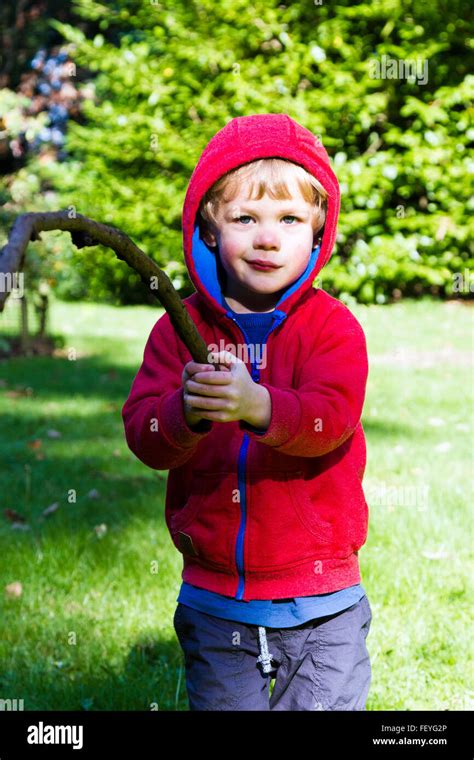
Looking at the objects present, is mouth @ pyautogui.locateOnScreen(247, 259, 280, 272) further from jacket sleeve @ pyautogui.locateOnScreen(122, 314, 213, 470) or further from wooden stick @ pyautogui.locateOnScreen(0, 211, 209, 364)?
wooden stick @ pyautogui.locateOnScreen(0, 211, 209, 364)

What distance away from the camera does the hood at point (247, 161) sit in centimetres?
200

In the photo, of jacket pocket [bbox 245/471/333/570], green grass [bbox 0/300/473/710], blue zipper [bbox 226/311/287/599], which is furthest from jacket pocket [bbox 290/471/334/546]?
green grass [bbox 0/300/473/710]

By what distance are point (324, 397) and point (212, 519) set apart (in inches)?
13.9

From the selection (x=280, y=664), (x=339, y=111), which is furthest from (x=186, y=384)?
(x=339, y=111)

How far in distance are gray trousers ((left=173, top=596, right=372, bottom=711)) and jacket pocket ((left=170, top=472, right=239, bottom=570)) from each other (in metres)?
0.14

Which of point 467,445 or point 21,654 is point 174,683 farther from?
point 467,445

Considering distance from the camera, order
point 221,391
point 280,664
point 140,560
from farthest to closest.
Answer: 1. point 140,560
2. point 280,664
3. point 221,391

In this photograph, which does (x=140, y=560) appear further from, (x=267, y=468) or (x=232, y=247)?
(x=232, y=247)

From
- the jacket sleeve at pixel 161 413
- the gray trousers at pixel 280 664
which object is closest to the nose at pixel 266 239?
the jacket sleeve at pixel 161 413

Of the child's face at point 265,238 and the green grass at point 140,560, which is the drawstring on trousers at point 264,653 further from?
the green grass at point 140,560

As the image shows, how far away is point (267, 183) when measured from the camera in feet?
6.51

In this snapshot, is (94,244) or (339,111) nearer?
(94,244)

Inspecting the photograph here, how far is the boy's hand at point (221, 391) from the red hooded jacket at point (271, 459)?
28 centimetres
